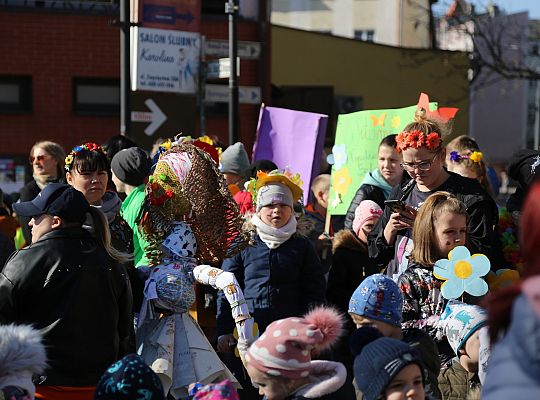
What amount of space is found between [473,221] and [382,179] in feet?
5.44

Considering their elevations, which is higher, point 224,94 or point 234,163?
point 224,94

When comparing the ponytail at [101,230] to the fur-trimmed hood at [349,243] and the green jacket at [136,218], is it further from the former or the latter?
the fur-trimmed hood at [349,243]

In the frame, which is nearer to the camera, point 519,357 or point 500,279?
point 519,357

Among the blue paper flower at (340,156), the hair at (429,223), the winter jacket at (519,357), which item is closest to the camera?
the winter jacket at (519,357)

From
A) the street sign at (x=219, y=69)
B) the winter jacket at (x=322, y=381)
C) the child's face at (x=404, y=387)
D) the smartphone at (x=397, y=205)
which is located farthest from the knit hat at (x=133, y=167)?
the street sign at (x=219, y=69)

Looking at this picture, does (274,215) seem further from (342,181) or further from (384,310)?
(342,181)

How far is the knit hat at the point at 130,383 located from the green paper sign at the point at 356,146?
4.62m

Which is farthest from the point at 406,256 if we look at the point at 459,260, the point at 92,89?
the point at 92,89

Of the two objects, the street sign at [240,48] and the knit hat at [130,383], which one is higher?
the street sign at [240,48]

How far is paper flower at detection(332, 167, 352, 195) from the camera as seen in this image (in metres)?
8.48

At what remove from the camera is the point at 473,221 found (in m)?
6.00

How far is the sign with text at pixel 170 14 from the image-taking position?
1488cm

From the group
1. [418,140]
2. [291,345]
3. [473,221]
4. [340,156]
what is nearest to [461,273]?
[473,221]

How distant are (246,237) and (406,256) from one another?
112 cm
